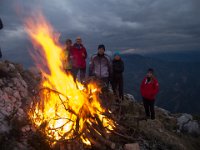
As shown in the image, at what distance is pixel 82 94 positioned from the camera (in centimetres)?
902

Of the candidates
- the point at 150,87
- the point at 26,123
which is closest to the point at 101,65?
the point at 150,87

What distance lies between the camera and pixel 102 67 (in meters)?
11.8

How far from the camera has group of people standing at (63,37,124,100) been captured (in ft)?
38.5

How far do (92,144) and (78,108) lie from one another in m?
1.35

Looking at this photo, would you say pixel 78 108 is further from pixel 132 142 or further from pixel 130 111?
pixel 130 111

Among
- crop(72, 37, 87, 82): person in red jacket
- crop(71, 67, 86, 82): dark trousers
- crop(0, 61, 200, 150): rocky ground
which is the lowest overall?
crop(0, 61, 200, 150): rocky ground

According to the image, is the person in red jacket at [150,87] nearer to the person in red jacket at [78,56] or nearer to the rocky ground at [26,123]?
the rocky ground at [26,123]

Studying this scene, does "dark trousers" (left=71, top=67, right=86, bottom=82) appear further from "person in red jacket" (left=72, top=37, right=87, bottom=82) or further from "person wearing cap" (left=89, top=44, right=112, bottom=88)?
"person wearing cap" (left=89, top=44, right=112, bottom=88)

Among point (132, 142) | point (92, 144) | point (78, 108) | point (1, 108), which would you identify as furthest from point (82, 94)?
point (1, 108)

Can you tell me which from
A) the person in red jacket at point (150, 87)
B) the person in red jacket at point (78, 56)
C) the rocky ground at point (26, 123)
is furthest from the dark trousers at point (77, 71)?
the person in red jacket at point (150, 87)

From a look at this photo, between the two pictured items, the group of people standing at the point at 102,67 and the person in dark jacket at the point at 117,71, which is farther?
the person in dark jacket at the point at 117,71

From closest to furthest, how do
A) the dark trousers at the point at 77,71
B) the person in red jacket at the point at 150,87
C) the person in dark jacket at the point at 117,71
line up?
the dark trousers at the point at 77,71 < the person in dark jacket at the point at 117,71 < the person in red jacket at the point at 150,87

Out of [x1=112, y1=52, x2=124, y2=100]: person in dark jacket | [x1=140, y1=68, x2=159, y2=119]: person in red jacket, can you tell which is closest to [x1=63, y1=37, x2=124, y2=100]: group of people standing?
[x1=112, y1=52, x2=124, y2=100]: person in dark jacket

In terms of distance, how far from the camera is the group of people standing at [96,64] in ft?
38.5
